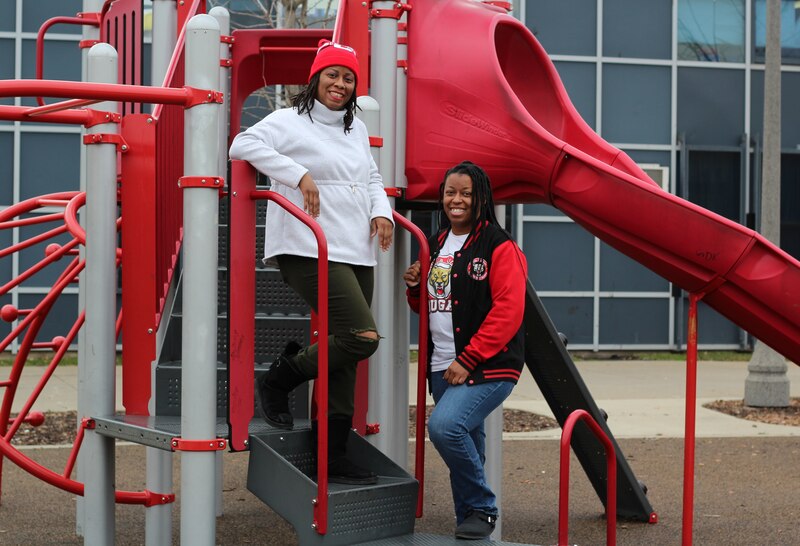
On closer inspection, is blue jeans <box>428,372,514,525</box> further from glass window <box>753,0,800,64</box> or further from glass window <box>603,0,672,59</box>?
glass window <box>753,0,800,64</box>

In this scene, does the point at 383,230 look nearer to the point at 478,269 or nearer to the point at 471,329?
the point at 478,269

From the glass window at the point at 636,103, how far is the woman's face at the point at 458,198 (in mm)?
11247

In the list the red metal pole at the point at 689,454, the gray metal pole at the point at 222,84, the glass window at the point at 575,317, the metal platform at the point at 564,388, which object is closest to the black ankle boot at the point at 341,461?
the red metal pole at the point at 689,454

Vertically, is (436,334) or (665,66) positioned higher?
(665,66)

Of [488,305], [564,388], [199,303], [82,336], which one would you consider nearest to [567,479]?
[488,305]

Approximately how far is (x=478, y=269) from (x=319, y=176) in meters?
0.68

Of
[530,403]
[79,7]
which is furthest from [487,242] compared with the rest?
[79,7]

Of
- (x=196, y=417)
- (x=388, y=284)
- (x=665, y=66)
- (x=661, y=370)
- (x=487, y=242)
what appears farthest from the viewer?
(x=665, y=66)

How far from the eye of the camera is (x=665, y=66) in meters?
15.7

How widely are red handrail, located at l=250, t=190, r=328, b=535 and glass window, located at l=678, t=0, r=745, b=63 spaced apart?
12.7 meters

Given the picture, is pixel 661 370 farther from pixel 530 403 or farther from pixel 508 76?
pixel 508 76

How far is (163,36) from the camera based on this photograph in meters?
6.09

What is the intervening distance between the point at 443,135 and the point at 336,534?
195 cm

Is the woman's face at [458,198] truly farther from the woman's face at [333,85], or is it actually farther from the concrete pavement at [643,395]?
the concrete pavement at [643,395]
